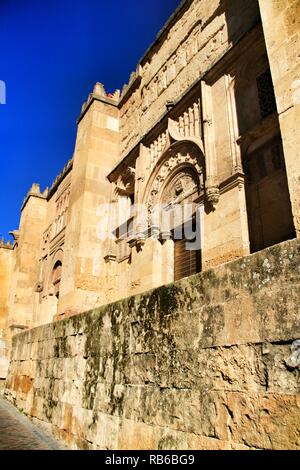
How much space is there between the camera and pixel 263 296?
2199mm

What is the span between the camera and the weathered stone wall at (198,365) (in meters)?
2.03

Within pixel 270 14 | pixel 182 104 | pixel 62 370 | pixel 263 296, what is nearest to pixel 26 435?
pixel 62 370

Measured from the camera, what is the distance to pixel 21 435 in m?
4.86

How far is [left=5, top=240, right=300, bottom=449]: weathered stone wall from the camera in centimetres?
203

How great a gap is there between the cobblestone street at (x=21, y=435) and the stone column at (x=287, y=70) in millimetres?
3951

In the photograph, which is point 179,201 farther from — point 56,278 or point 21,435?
point 56,278

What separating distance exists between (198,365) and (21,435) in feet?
11.8

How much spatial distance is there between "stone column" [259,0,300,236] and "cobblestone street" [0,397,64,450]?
3.95m

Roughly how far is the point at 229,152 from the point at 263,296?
5.07m

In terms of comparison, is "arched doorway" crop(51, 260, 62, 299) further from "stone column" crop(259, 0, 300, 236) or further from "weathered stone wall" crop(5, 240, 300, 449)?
"stone column" crop(259, 0, 300, 236)

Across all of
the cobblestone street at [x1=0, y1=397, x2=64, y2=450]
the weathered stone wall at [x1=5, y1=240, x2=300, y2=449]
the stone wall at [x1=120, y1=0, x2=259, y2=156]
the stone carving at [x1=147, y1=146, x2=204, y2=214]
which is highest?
the stone wall at [x1=120, y1=0, x2=259, y2=156]

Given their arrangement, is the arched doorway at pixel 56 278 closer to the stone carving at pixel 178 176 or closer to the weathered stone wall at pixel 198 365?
the stone carving at pixel 178 176

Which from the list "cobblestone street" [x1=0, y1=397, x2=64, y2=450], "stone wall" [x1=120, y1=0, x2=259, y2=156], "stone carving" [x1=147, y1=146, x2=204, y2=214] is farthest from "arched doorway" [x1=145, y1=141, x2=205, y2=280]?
"cobblestone street" [x1=0, y1=397, x2=64, y2=450]

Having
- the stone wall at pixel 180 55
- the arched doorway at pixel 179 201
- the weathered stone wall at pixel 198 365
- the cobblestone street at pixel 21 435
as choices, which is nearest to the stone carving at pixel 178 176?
the arched doorway at pixel 179 201
